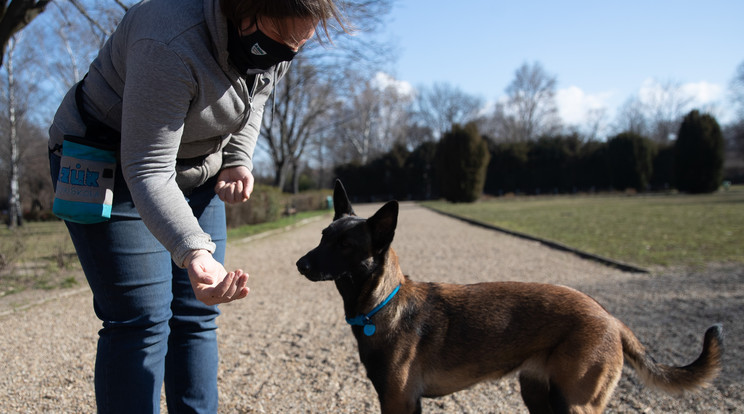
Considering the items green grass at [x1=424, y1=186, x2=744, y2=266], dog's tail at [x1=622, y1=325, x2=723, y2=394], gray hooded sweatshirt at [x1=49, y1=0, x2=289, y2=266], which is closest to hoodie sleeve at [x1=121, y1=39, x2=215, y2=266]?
gray hooded sweatshirt at [x1=49, y1=0, x2=289, y2=266]

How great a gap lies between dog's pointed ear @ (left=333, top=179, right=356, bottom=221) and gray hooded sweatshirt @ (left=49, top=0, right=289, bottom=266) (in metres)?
1.03

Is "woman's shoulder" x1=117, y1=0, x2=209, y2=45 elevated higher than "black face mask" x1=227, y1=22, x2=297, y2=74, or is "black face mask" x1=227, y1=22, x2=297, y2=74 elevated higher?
"woman's shoulder" x1=117, y1=0, x2=209, y2=45

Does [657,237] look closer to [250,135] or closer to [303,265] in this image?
[303,265]

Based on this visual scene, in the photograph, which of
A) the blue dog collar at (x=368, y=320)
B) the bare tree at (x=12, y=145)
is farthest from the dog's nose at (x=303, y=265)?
the bare tree at (x=12, y=145)

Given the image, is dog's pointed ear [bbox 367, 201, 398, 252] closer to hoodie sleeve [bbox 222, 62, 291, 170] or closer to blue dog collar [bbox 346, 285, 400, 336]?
blue dog collar [bbox 346, 285, 400, 336]

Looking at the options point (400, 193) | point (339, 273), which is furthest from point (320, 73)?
point (339, 273)

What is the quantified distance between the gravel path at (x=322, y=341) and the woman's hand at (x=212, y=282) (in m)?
2.01

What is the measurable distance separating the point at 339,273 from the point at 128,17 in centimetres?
145

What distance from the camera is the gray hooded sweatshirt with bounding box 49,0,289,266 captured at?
1471 millimetres

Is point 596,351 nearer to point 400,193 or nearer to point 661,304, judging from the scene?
point 661,304

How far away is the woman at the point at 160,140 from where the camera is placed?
57.9 inches

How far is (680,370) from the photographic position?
2.42 meters

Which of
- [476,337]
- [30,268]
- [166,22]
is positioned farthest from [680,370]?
[30,268]

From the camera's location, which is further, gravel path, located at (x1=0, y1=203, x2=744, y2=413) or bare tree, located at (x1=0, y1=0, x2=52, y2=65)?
bare tree, located at (x1=0, y1=0, x2=52, y2=65)
